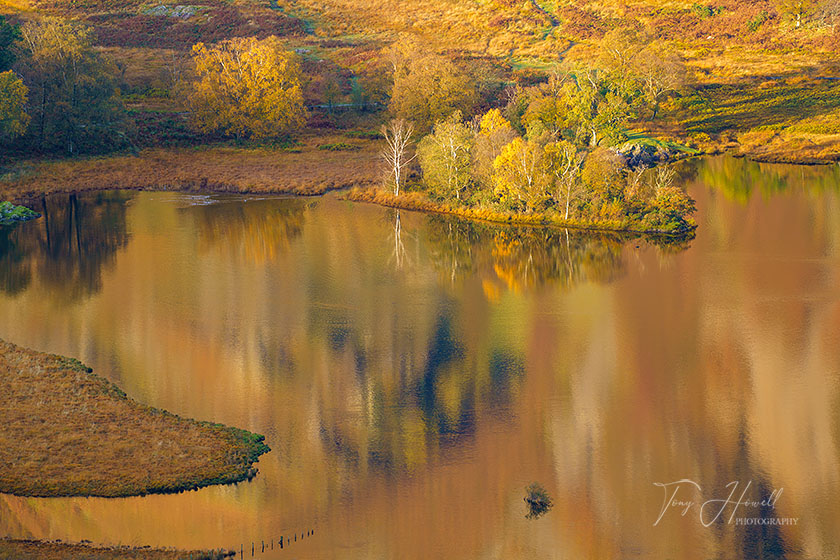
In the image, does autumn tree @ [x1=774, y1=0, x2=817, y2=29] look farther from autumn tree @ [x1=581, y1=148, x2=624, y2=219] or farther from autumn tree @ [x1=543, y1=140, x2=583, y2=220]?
autumn tree @ [x1=543, y1=140, x2=583, y2=220]

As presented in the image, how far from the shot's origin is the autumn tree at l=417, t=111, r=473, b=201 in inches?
2980

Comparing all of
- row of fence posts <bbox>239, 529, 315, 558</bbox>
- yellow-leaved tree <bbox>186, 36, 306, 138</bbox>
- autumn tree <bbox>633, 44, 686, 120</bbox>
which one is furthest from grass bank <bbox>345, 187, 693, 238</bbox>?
autumn tree <bbox>633, 44, 686, 120</bbox>

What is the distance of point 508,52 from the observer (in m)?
151

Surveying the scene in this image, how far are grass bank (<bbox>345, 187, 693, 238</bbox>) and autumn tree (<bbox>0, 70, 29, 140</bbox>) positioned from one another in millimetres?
31882

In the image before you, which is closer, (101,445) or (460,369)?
(101,445)

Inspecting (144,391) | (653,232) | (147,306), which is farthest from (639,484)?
(653,232)

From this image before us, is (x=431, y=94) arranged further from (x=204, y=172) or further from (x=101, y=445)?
(x=101, y=445)

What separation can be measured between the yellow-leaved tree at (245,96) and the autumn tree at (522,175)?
40.0 m

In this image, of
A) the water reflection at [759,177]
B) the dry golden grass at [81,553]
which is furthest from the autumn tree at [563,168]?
the dry golden grass at [81,553]

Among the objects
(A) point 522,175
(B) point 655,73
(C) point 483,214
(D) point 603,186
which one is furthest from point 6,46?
(B) point 655,73

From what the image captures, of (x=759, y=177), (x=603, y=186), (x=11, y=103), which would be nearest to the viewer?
(x=603, y=186)

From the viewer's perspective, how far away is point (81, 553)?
2828 cm

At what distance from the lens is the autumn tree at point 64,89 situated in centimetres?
9212

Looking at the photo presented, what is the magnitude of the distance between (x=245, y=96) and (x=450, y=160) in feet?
122
